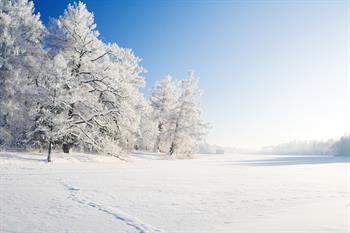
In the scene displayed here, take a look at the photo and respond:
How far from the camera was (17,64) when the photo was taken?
26453 mm

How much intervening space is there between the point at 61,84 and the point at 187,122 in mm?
27618

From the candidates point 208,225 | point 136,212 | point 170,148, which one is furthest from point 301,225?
point 170,148

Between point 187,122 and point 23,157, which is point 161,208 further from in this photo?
point 187,122

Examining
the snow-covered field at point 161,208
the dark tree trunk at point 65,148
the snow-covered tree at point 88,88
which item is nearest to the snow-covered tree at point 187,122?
the snow-covered tree at point 88,88

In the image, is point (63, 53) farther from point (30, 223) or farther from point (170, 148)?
point (170, 148)

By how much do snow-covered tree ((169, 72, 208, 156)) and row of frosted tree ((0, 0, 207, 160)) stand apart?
51.2ft

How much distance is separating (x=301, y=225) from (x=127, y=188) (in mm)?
7259

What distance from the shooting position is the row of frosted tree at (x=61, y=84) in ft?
80.8

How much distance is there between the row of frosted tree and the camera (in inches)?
969

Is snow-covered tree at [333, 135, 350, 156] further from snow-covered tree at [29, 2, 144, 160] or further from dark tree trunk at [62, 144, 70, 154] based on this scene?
dark tree trunk at [62, 144, 70, 154]

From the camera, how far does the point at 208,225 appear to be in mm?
7277

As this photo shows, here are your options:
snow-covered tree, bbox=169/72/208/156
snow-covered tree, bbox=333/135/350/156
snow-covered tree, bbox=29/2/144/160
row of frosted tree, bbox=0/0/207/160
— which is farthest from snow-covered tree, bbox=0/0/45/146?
snow-covered tree, bbox=333/135/350/156

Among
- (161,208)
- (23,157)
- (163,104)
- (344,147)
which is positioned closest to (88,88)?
(23,157)

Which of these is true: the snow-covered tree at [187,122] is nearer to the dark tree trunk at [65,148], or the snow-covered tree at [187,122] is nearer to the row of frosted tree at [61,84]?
the row of frosted tree at [61,84]
